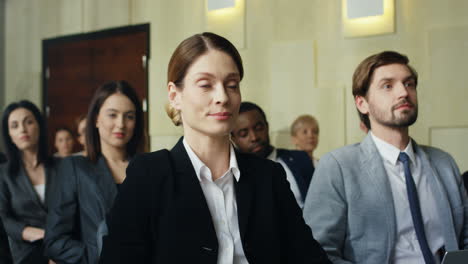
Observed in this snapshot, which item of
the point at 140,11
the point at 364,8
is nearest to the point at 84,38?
the point at 140,11

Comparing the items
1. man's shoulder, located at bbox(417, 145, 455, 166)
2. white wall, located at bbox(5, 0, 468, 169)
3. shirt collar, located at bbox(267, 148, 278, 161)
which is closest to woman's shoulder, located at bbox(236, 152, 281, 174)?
man's shoulder, located at bbox(417, 145, 455, 166)

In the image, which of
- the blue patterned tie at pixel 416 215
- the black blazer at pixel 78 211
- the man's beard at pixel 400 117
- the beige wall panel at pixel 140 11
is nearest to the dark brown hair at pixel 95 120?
the black blazer at pixel 78 211

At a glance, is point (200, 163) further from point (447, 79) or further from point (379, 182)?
point (447, 79)

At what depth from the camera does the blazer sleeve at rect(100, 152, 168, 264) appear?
1.17 metres

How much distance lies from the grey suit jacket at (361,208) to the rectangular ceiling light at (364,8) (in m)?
2.86

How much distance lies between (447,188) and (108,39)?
15.8ft

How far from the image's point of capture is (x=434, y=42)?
4.44m

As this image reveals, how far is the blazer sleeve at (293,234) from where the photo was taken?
1.35 metres

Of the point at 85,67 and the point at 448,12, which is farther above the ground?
the point at 448,12

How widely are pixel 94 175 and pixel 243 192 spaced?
128 centimetres

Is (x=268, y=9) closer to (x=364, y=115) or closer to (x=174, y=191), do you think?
(x=364, y=115)

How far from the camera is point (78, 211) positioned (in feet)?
7.71

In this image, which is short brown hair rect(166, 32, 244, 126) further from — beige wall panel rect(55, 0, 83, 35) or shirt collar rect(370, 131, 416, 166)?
beige wall panel rect(55, 0, 83, 35)

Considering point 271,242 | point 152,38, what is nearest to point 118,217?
point 271,242
